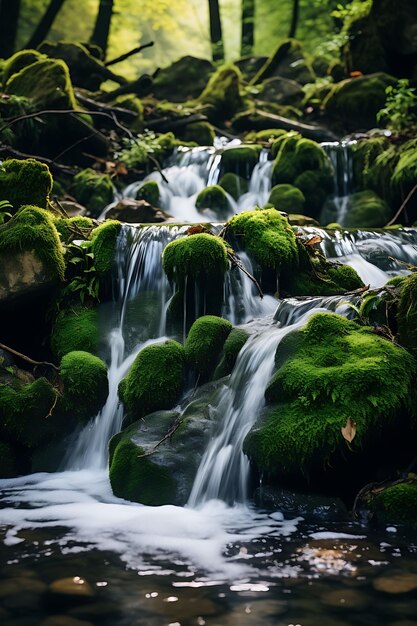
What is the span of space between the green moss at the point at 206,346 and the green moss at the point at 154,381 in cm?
13

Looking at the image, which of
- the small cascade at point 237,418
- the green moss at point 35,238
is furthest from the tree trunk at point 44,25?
the small cascade at point 237,418

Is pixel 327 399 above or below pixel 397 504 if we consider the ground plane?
above

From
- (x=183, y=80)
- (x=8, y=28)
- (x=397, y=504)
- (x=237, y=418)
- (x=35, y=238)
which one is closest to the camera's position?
(x=397, y=504)

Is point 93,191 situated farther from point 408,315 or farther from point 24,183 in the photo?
point 408,315

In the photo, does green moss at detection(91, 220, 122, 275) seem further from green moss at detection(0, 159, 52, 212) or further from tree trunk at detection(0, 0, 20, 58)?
tree trunk at detection(0, 0, 20, 58)

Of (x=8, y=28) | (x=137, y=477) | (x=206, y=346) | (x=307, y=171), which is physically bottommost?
(x=137, y=477)

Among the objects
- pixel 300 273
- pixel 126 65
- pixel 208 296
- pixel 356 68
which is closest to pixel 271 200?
pixel 300 273

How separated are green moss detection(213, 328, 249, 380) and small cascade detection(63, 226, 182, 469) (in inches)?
47.6

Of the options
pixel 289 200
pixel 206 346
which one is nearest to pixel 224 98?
pixel 289 200

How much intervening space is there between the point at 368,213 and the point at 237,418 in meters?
7.73

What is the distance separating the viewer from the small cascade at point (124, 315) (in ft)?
21.7

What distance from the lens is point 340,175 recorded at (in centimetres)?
1346

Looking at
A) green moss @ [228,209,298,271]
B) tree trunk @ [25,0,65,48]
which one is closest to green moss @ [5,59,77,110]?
green moss @ [228,209,298,271]

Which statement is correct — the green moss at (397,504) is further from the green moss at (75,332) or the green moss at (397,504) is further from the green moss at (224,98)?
the green moss at (224,98)
